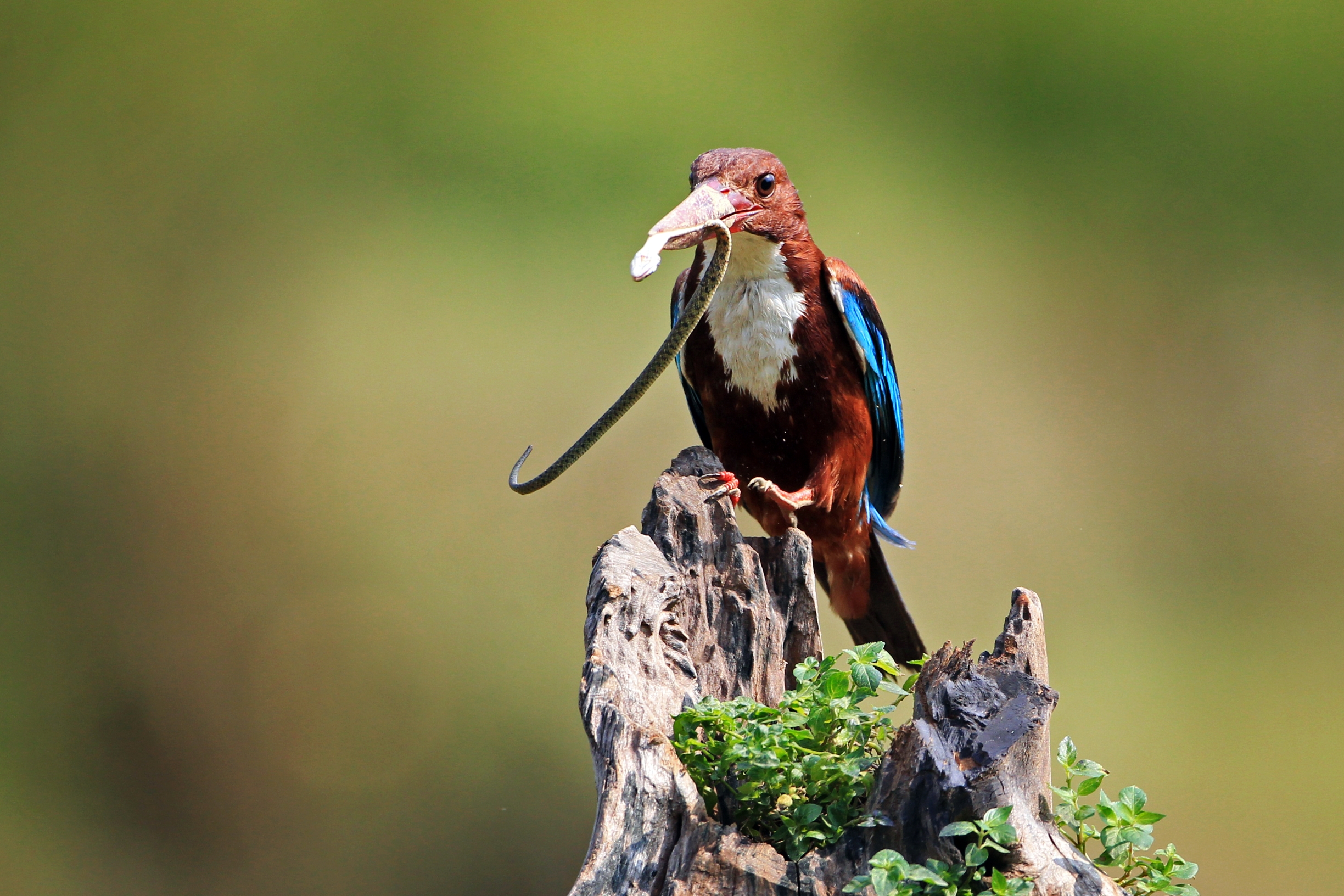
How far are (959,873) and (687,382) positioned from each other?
4.25 ft

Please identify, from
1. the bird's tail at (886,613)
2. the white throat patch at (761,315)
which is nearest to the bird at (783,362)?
the white throat patch at (761,315)

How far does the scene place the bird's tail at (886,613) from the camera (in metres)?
2.18

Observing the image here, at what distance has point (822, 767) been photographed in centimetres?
116

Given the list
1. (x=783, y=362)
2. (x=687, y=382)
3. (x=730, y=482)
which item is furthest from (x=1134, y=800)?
(x=687, y=382)

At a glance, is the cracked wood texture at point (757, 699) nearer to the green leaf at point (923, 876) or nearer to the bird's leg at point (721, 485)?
the green leaf at point (923, 876)

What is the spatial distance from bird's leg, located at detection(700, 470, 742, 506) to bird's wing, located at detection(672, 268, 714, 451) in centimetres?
27

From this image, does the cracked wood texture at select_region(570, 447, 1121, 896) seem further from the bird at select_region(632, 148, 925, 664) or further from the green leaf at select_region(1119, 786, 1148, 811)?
the bird at select_region(632, 148, 925, 664)

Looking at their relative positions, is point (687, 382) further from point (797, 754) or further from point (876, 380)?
point (797, 754)

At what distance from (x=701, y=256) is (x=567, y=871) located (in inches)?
90.5

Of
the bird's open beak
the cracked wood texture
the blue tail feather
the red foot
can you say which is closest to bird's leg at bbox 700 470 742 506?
the red foot

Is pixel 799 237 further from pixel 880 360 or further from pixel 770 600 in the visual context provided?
pixel 770 600

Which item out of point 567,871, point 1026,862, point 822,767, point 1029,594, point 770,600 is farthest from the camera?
point 567,871

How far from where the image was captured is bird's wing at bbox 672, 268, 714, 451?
1998 millimetres

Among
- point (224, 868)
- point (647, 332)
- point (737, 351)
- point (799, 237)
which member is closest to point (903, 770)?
point (737, 351)
